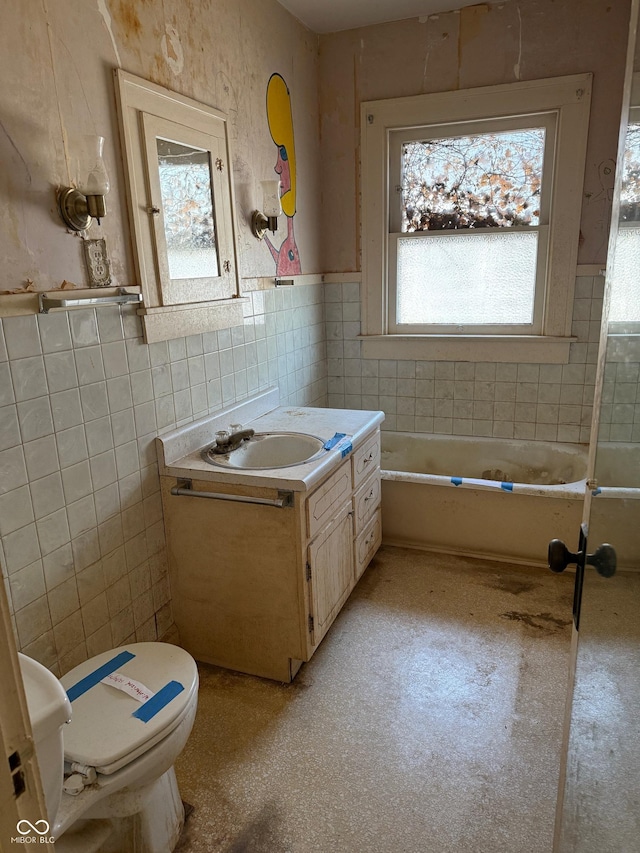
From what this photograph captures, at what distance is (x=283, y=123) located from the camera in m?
3.04

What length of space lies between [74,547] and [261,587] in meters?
0.68

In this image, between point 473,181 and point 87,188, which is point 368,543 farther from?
point 473,181

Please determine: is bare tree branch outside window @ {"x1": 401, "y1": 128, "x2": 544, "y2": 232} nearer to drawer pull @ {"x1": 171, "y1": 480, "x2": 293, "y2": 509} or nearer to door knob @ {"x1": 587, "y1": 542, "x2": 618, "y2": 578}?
drawer pull @ {"x1": 171, "y1": 480, "x2": 293, "y2": 509}

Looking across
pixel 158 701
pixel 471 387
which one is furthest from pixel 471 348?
pixel 158 701

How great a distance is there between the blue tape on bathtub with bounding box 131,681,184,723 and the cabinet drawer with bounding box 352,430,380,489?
121cm

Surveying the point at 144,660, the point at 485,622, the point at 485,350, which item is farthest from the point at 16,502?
the point at 485,350

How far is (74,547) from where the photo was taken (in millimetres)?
1797

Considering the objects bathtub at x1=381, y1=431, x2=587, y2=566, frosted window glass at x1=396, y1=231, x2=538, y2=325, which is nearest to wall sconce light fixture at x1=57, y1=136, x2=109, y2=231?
bathtub at x1=381, y1=431, x2=587, y2=566

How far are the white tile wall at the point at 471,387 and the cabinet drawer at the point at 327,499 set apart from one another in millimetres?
1386

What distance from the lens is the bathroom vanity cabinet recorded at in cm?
204

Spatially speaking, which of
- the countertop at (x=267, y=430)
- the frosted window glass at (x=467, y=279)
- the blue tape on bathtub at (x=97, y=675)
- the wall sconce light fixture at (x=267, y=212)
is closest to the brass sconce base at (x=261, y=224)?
the wall sconce light fixture at (x=267, y=212)

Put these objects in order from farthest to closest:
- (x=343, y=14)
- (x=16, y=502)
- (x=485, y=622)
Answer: (x=343, y=14)
(x=485, y=622)
(x=16, y=502)

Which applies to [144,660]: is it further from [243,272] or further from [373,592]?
[243,272]

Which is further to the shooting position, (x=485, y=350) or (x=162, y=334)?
(x=485, y=350)
